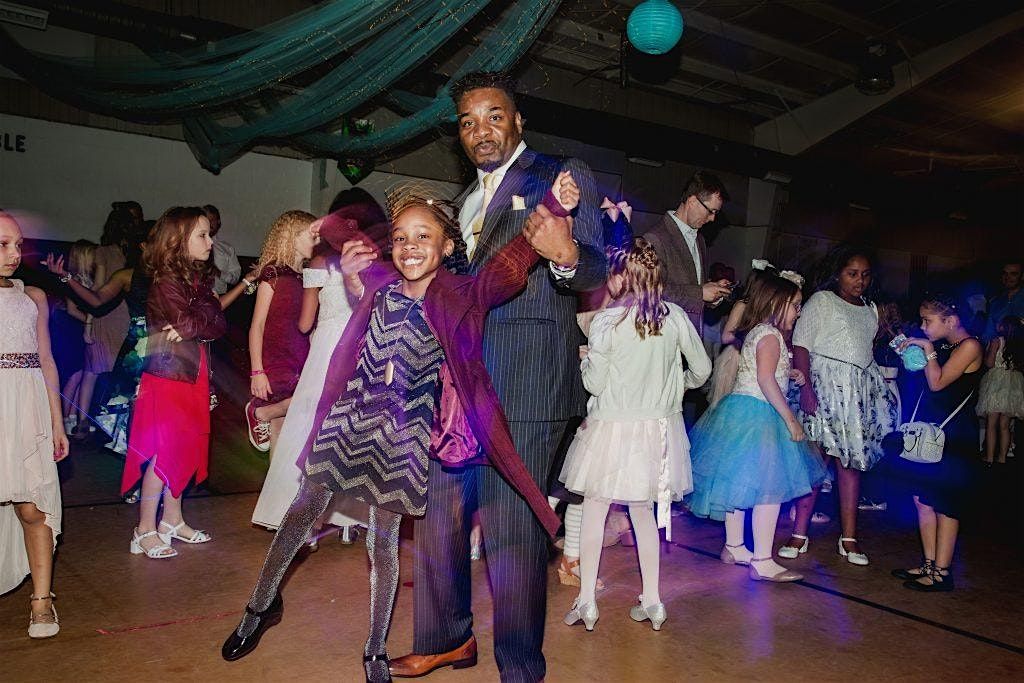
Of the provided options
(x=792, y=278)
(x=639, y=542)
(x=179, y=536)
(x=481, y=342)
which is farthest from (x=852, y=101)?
(x=481, y=342)

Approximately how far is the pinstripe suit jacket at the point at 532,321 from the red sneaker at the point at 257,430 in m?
2.30

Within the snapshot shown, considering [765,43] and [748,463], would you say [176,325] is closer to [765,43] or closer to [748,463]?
[748,463]

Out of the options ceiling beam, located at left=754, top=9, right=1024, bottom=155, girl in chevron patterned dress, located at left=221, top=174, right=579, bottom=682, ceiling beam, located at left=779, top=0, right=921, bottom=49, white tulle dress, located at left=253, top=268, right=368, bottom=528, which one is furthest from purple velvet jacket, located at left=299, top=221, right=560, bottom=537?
ceiling beam, located at left=754, top=9, right=1024, bottom=155

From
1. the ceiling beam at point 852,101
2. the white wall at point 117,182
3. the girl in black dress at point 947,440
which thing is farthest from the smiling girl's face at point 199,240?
the ceiling beam at point 852,101

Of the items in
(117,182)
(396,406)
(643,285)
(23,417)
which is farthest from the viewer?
(117,182)

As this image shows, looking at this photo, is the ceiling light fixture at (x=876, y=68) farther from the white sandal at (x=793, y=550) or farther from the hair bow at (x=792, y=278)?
the white sandal at (x=793, y=550)

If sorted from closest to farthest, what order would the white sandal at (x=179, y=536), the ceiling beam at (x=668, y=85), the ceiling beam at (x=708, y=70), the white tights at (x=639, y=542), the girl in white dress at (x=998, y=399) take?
the white tights at (x=639, y=542) < the white sandal at (x=179, y=536) < the girl in white dress at (x=998, y=399) < the ceiling beam at (x=708, y=70) < the ceiling beam at (x=668, y=85)

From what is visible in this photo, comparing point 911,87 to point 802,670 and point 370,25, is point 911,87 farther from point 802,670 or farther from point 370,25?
point 802,670

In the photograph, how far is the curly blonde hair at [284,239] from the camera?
4.20m

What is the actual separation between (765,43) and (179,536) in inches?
363

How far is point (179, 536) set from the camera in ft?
13.7

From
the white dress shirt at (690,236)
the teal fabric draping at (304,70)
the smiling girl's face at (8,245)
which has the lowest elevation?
the smiling girl's face at (8,245)

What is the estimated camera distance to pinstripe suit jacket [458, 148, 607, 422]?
240cm

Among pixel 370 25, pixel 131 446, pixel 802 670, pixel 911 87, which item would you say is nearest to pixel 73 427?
pixel 131 446
